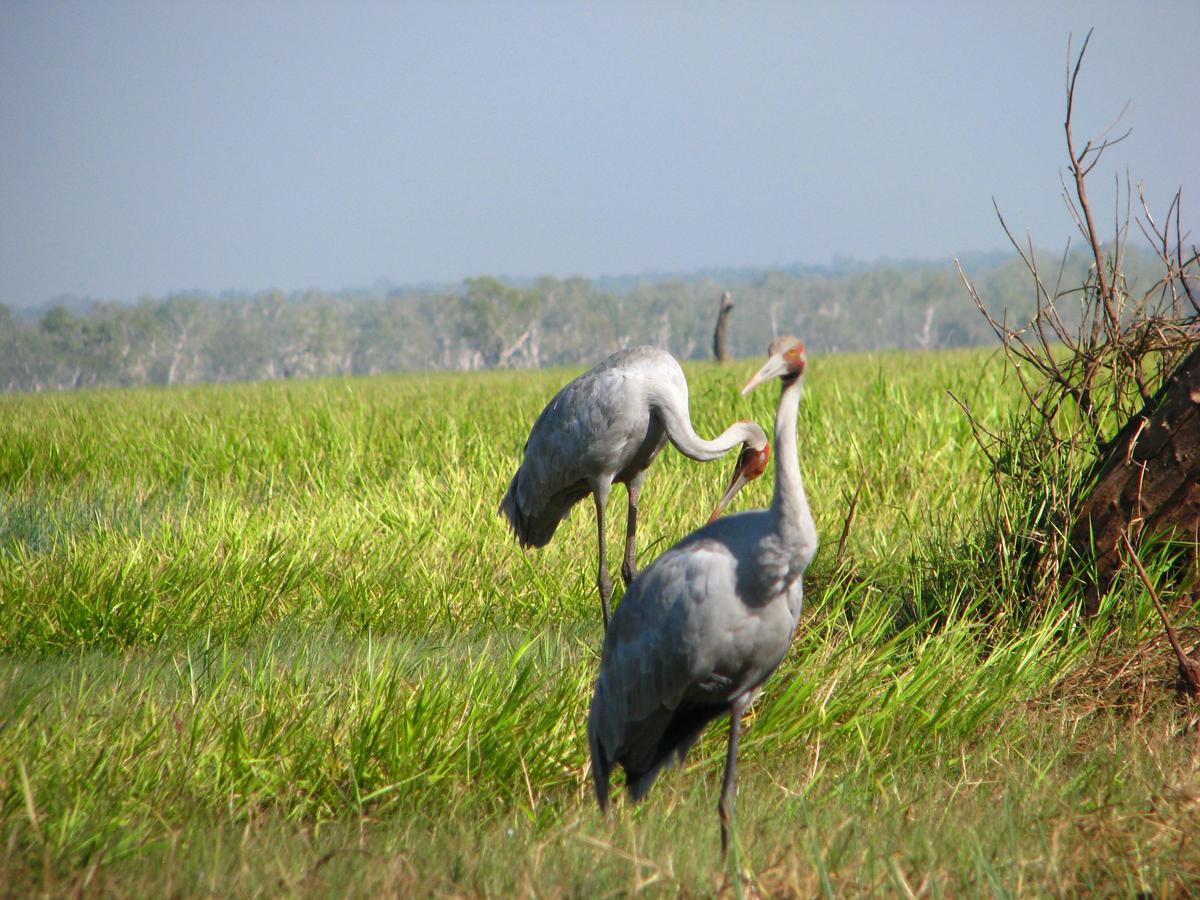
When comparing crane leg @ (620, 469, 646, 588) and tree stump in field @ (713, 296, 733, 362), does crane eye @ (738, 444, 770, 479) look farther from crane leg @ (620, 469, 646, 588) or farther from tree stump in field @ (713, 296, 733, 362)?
tree stump in field @ (713, 296, 733, 362)

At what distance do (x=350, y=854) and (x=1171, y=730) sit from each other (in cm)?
265

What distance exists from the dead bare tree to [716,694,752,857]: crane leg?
5.74ft

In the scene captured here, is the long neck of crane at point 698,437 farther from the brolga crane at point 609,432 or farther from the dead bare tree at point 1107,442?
the dead bare tree at point 1107,442

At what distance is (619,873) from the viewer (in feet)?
7.95

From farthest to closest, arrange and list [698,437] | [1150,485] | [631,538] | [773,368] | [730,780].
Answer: [631,538]
[698,437]
[1150,485]
[730,780]
[773,368]

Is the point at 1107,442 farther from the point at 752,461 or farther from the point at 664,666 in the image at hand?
the point at 664,666

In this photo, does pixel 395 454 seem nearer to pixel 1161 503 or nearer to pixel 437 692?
pixel 437 692

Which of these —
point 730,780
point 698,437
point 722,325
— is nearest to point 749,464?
point 698,437

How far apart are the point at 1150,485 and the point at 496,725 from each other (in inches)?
98.6

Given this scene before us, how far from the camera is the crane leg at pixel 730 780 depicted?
2598 millimetres

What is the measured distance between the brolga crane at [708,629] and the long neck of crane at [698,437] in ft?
3.77

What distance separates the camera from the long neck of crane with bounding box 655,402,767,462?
12.8 ft

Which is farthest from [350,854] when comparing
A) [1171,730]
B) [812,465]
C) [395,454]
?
[395,454]

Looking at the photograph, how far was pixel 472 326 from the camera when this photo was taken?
109750mm
